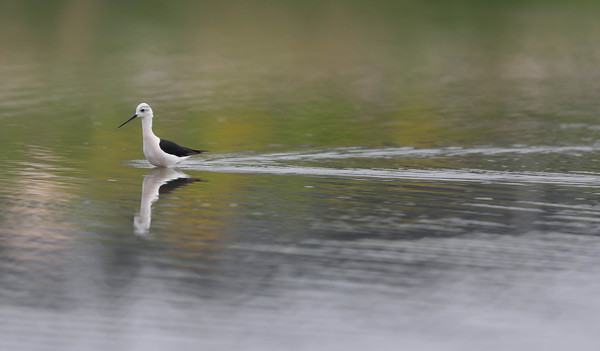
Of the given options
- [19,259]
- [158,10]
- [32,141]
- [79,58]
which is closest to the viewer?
[19,259]

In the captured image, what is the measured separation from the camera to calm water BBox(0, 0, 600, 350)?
10391 mm

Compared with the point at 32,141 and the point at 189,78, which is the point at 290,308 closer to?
the point at 32,141

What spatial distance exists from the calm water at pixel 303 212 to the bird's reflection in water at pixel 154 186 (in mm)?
72

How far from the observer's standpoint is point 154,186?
18.2m

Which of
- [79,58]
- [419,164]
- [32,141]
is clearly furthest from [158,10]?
[419,164]

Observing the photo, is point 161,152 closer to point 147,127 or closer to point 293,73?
point 147,127

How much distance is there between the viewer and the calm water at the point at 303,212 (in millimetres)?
10391

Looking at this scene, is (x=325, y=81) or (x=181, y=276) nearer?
(x=181, y=276)

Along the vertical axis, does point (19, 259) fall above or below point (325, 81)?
below

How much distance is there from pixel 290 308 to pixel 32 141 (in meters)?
14.9

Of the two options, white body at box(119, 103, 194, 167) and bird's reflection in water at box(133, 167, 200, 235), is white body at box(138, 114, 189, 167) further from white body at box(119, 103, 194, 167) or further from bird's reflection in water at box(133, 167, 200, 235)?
Result: bird's reflection in water at box(133, 167, 200, 235)

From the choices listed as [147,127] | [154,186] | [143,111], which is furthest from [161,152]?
[154,186]

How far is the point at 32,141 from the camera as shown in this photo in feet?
80.1

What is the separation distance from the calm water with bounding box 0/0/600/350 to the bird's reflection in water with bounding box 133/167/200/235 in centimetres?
7
